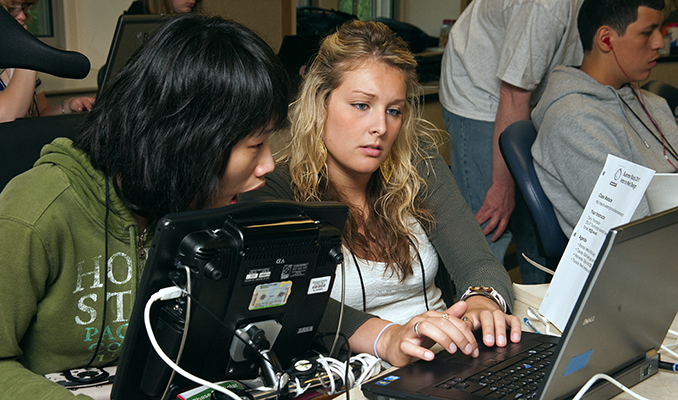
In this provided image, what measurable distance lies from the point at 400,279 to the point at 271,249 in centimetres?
69

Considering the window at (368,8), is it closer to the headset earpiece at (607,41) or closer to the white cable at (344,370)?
the headset earpiece at (607,41)

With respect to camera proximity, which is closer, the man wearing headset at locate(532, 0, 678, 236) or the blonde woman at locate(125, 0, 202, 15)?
the man wearing headset at locate(532, 0, 678, 236)

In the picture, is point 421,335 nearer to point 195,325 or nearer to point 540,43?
point 195,325

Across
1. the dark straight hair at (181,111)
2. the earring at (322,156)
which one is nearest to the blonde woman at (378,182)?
the earring at (322,156)

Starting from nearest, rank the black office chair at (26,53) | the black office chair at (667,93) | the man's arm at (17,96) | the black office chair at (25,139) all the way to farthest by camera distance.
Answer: the black office chair at (26,53) → the black office chair at (25,139) → the man's arm at (17,96) → the black office chair at (667,93)

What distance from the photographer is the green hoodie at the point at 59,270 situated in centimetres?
78

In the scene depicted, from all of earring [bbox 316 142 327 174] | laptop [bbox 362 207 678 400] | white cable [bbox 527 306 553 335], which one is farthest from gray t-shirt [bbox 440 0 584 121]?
laptop [bbox 362 207 678 400]

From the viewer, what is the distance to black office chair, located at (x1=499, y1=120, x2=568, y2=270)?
1.83 meters

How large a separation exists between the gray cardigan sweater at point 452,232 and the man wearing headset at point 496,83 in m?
0.69

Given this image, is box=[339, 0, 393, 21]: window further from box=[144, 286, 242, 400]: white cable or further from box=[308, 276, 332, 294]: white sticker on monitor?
box=[144, 286, 242, 400]: white cable

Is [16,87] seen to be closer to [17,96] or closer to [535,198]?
[17,96]

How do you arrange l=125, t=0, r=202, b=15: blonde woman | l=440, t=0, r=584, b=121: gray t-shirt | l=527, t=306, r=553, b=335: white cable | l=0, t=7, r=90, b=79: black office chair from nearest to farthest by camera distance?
l=0, t=7, r=90, b=79: black office chair, l=527, t=306, r=553, b=335: white cable, l=440, t=0, r=584, b=121: gray t-shirt, l=125, t=0, r=202, b=15: blonde woman

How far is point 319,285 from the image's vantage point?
2.63ft

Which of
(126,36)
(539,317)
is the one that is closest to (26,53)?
(539,317)
